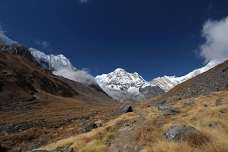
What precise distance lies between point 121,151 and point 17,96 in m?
135

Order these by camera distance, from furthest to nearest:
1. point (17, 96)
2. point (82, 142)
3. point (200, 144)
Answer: point (17, 96) → point (82, 142) → point (200, 144)

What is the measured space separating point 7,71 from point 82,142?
163 meters

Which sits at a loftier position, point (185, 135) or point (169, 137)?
point (185, 135)

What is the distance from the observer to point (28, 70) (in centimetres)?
19975

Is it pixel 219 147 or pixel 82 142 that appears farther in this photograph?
pixel 82 142

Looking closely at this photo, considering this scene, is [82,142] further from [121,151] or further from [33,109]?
[33,109]

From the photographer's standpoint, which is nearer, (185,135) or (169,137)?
(185,135)

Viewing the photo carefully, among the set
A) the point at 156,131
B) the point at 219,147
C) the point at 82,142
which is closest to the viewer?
the point at 219,147

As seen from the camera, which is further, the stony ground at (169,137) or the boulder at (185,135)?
the boulder at (185,135)

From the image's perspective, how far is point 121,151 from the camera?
49.1 feet

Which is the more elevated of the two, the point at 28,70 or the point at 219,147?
the point at 28,70

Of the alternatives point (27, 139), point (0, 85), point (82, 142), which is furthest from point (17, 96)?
point (82, 142)

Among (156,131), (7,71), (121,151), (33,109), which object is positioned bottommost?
(121,151)

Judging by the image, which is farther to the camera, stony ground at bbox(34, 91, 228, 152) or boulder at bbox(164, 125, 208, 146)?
boulder at bbox(164, 125, 208, 146)
